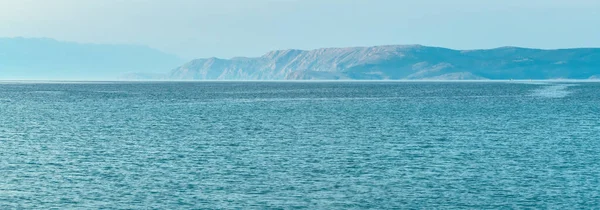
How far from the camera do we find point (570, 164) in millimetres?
49281

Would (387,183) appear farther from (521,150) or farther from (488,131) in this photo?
(488,131)

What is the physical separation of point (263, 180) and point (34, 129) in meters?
40.2

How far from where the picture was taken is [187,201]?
38250 millimetres

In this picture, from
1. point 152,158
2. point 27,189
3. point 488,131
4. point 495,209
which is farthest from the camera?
point 488,131

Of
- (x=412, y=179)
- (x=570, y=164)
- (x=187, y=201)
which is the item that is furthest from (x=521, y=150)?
(x=187, y=201)

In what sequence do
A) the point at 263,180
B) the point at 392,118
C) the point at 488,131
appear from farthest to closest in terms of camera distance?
1. the point at 392,118
2. the point at 488,131
3. the point at 263,180

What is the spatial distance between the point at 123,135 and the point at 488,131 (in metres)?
30.9

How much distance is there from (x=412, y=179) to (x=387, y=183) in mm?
1899

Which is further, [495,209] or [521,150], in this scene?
[521,150]

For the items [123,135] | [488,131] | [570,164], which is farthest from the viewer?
[488,131]

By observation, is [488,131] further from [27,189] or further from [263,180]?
[27,189]

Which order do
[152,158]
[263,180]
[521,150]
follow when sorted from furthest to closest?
[521,150] → [152,158] → [263,180]

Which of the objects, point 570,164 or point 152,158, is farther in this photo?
point 152,158

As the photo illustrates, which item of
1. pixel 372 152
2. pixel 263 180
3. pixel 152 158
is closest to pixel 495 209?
pixel 263 180
